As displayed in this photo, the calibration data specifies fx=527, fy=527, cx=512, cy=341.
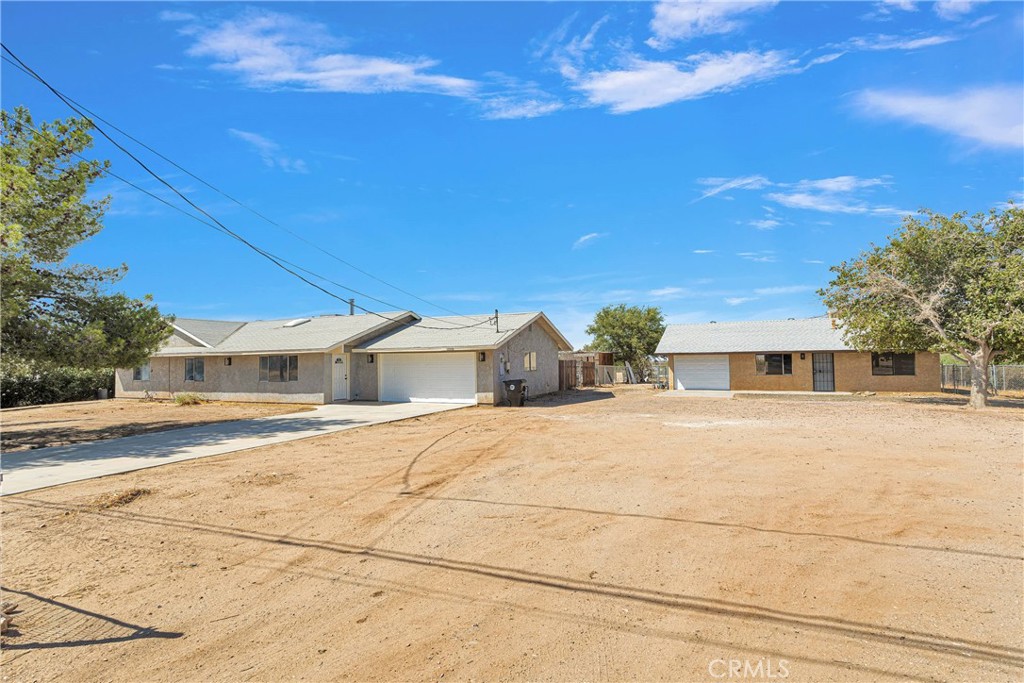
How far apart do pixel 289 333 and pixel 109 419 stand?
8932 mm

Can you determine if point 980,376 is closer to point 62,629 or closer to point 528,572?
point 528,572

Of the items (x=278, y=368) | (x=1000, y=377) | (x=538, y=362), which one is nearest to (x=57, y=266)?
(x=278, y=368)

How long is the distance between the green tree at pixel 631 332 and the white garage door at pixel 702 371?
1257cm

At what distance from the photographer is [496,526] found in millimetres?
5848

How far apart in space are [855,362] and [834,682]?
1161 inches

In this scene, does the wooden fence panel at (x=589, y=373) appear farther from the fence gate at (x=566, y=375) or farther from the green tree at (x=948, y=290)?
the green tree at (x=948, y=290)

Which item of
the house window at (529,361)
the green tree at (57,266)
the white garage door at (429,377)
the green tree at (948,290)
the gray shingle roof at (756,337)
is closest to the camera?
the green tree at (57,266)

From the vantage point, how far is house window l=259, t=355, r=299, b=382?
77.0 ft

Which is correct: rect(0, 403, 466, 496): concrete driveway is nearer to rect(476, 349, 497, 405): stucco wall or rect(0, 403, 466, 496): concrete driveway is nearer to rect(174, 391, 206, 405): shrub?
rect(476, 349, 497, 405): stucco wall

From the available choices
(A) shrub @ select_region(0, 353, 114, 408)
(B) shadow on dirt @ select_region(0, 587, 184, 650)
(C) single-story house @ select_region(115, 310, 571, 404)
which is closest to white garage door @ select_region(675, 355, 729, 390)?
(C) single-story house @ select_region(115, 310, 571, 404)

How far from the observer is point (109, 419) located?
1822 cm

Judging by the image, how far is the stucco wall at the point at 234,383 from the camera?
2291 cm

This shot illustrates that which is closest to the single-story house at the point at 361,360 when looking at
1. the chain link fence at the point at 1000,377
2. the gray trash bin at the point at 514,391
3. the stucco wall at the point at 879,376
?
the gray trash bin at the point at 514,391

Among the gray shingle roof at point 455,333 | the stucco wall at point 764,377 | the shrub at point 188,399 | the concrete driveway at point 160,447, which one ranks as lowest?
the concrete driveway at point 160,447
